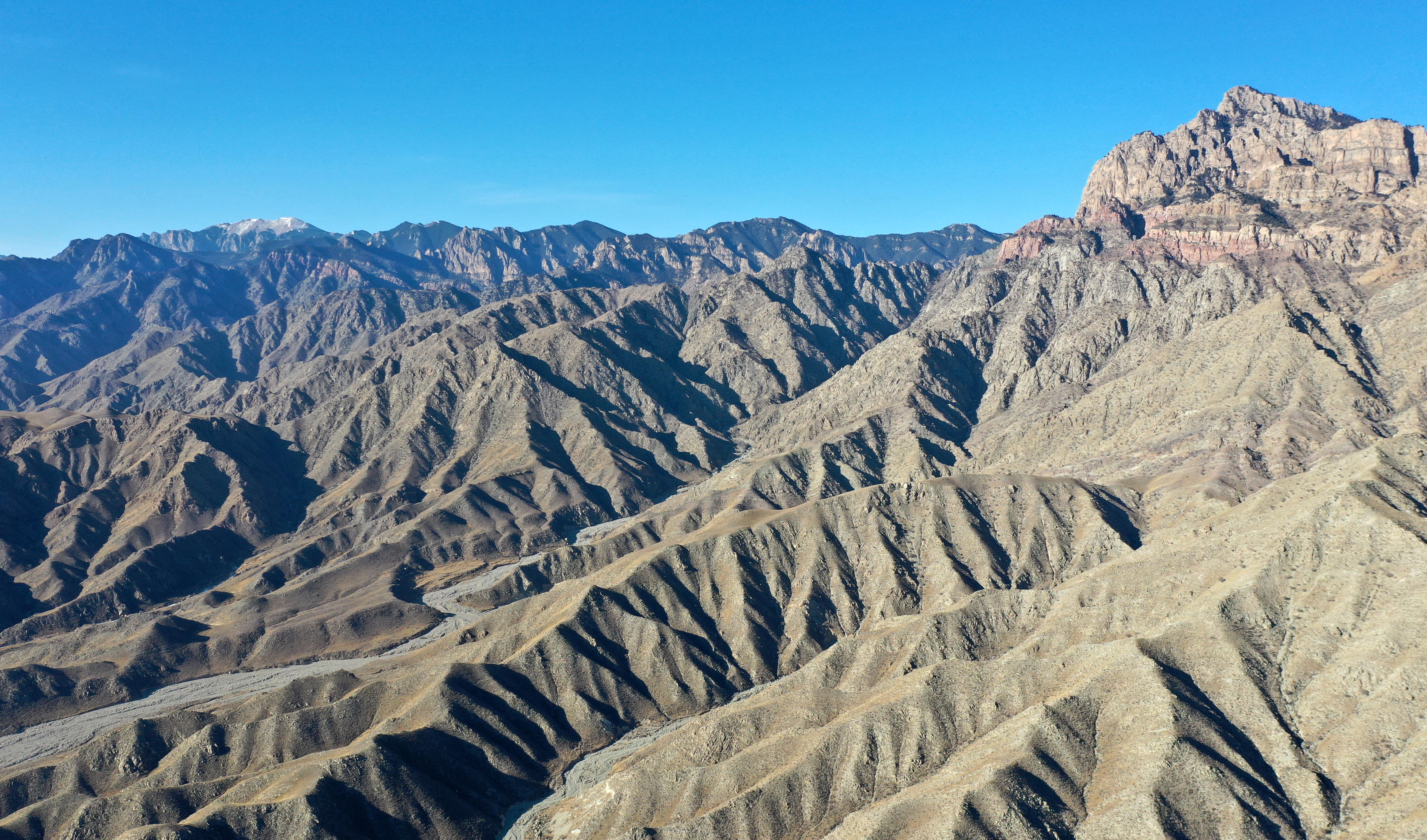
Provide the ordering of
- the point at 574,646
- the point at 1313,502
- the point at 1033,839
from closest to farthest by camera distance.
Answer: the point at 1033,839 < the point at 1313,502 < the point at 574,646

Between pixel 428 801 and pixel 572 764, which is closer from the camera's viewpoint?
pixel 428 801

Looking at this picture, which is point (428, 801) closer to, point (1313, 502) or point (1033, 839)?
point (1033, 839)

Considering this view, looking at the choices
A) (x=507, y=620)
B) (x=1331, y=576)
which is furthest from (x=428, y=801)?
(x=1331, y=576)

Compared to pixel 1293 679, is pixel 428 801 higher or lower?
lower

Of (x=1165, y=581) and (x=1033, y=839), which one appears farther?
(x=1165, y=581)

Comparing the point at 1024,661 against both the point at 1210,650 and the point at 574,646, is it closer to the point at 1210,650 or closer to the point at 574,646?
the point at 1210,650

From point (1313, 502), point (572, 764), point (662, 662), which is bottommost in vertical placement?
point (572, 764)

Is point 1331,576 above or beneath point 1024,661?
above

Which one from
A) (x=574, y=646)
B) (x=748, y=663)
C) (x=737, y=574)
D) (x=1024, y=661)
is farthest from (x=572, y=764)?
(x=1024, y=661)

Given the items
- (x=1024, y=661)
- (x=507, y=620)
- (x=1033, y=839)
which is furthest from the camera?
(x=507, y=620)
